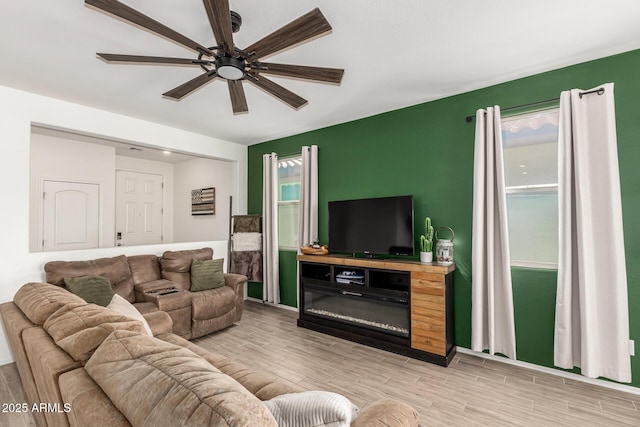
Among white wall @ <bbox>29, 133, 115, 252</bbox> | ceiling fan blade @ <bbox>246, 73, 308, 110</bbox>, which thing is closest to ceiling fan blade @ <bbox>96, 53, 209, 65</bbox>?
ceiling fan blade @ <bbox>246, 73, 308, 110</bbox>

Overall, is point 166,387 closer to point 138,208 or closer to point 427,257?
point 427,257

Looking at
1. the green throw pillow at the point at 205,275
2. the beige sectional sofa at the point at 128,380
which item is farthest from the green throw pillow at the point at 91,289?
the beige sectional sofa at the point at 128,380

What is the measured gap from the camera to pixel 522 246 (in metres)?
2.90

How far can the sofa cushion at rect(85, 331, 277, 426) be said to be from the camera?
2.36 feet

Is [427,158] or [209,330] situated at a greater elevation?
[427,158]

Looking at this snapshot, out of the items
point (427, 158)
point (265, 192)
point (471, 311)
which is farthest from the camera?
point (265, 192)

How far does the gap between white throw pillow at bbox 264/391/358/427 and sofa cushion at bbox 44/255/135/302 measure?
322 cm

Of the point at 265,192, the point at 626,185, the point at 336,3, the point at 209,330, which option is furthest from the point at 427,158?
the point at 209,330

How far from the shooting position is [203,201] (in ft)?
19.9

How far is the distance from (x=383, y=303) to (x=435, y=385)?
37.5 inches

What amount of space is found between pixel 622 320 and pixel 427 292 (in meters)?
1.42

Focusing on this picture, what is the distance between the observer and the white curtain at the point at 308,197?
14.4 ft

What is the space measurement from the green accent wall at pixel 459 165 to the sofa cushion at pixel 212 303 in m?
1.11

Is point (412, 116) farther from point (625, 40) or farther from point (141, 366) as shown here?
point (141, 366)
